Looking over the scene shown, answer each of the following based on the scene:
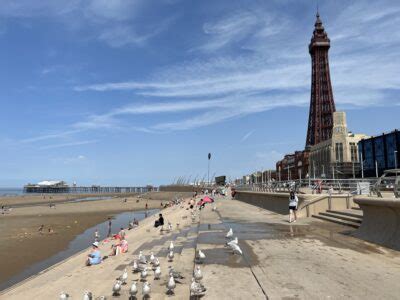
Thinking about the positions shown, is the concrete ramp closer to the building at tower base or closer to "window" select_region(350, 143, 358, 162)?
the building at tower base

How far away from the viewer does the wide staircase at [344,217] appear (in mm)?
14695

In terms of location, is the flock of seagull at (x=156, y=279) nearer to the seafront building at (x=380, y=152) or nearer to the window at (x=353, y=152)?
the seafront building at (x=380, y=152)

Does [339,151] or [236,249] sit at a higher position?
[339,151]

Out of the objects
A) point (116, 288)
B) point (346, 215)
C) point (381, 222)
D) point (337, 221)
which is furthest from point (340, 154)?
point (116, 288)

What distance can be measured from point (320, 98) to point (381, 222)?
13955 centimetres

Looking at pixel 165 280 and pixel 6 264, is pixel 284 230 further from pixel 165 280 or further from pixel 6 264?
pixel 6 264

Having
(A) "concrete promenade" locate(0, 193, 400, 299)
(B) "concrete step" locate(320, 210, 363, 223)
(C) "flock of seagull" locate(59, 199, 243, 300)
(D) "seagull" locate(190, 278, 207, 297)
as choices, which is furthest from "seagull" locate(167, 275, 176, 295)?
(B) "concrete step" locate(320, 210, 363, 223)

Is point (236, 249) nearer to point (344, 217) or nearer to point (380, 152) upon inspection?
point (344, 217)

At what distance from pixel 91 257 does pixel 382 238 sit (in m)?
9.85

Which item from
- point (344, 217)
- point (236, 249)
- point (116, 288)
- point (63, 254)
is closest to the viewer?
point (116, 288)

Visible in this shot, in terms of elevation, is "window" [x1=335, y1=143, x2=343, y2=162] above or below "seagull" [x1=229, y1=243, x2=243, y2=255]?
above

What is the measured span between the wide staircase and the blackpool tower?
125 m

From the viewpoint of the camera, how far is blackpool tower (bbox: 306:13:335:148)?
140 m

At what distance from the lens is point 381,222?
37.3 ft
